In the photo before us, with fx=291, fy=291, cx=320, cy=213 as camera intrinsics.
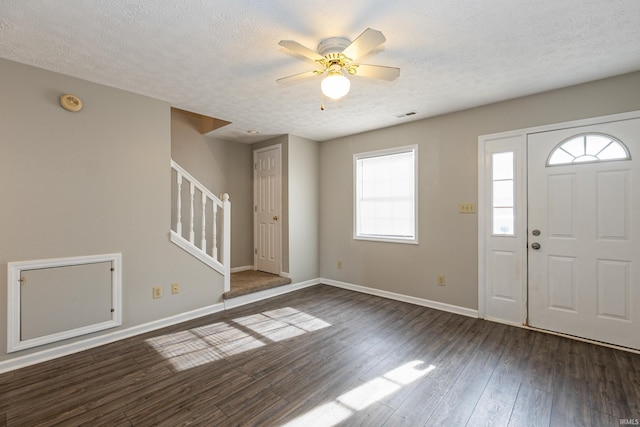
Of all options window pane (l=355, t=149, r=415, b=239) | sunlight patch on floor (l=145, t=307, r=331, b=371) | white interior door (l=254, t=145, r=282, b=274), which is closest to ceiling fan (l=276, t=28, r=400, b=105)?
window pane (l=355, t=149, r=415, b=239)

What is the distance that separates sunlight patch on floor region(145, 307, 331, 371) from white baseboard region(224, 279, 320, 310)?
1.44ft

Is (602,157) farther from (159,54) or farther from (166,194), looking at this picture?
(166,194)

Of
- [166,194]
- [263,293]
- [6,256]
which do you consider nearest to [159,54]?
[166,194]

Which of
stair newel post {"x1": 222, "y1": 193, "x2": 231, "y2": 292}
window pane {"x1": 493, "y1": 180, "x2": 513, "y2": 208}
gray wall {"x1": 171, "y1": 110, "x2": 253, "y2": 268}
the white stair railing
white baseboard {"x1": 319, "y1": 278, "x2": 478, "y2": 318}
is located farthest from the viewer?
gray wall {"x1": 171, "y1": 110, "x2": 253, "y2": 268}

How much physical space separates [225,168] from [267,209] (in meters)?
1.03

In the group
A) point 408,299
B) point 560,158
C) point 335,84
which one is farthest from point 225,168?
point 560,158

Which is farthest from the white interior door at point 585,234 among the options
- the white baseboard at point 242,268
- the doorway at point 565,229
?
the white baseboard at point 242,268

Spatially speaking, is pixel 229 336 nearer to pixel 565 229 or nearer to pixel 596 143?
pixel 565 229

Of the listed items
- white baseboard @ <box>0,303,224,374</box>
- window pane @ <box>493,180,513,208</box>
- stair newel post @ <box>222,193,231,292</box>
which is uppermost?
window pane @ <box>493,180,513,208</box>

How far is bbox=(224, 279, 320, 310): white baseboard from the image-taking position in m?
3.86

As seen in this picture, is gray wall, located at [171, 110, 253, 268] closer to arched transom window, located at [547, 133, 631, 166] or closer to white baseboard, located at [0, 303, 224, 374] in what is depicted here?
white baseboard, located at [0, 303, 224, 374]

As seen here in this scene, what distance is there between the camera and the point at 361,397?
6.64ft

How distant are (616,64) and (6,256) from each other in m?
5.24

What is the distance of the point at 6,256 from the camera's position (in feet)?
7.66
